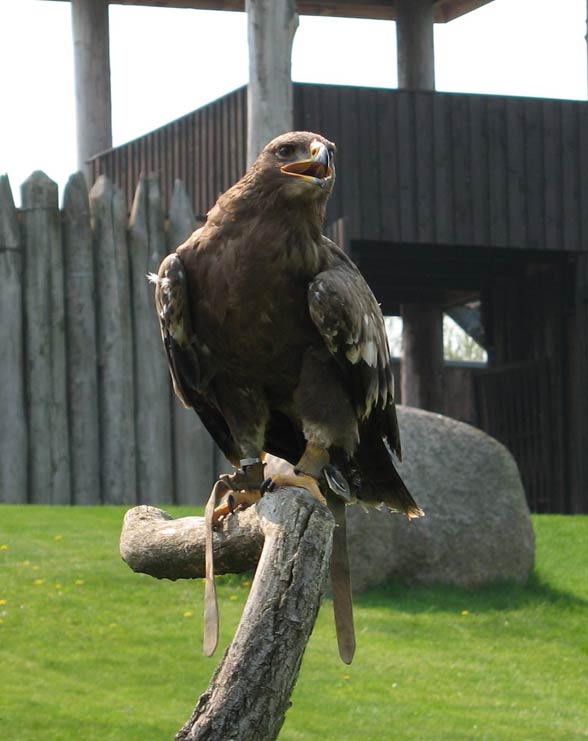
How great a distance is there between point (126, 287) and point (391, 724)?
5488mm

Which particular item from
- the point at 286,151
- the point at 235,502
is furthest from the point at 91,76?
the point at 235,502

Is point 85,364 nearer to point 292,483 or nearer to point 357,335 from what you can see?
point 357,335

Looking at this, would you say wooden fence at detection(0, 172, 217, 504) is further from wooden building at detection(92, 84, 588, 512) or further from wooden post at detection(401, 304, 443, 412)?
wooden post at detection(401, 304, 443, 412)

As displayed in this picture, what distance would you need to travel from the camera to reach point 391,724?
7.18 metres

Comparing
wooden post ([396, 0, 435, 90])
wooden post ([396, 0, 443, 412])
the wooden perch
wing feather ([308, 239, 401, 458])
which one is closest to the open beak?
Answer: wing feather ([308, 239, 401, 458])

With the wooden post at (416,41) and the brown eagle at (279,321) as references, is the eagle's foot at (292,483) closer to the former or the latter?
the brown eagle at (279,321)

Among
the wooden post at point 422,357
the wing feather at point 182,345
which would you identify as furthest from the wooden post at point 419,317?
the wing feather at point 182,345

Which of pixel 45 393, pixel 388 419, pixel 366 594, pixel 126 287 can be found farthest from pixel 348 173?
pixel 388 419

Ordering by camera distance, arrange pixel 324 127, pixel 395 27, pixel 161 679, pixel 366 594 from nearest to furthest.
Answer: pixel 161 679 < pixel 366 594 < pixel 324 127 < pixel 395 27

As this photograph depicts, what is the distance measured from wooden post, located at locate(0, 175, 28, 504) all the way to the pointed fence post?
0.08 m

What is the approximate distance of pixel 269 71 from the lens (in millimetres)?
11492

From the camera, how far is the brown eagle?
4383 mm

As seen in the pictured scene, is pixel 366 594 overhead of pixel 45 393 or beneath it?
beneath

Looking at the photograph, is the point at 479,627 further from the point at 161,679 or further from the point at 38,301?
the point at 38,301
